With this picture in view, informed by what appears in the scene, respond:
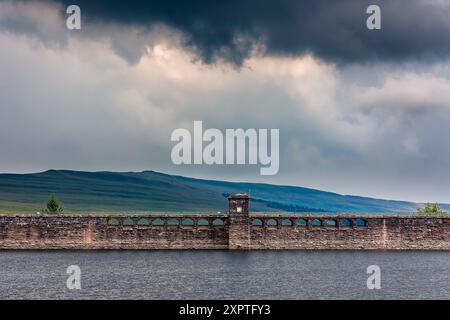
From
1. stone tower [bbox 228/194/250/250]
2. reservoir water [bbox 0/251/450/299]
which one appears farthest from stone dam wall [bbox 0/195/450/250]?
reservoir water [bbox 0/251/450/299]

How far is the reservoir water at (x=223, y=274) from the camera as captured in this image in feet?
144

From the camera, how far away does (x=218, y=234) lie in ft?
253

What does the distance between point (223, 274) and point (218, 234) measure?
2358 centimetres

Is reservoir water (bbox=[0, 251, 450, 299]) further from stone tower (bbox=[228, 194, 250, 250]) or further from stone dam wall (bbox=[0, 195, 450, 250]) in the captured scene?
stone dam wall (bbox=[0, 195, 450, 250])

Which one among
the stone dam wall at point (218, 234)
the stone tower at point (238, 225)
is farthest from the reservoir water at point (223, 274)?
the stone dam wall at point (218, 234)

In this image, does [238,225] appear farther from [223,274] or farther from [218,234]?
[223,274]

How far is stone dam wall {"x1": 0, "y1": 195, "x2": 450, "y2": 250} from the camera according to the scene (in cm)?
7694

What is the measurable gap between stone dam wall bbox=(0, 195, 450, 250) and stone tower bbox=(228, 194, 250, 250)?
115 centimetres

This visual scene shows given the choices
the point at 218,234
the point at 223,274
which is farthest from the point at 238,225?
the point at 223,274

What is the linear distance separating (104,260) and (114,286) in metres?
18.6
